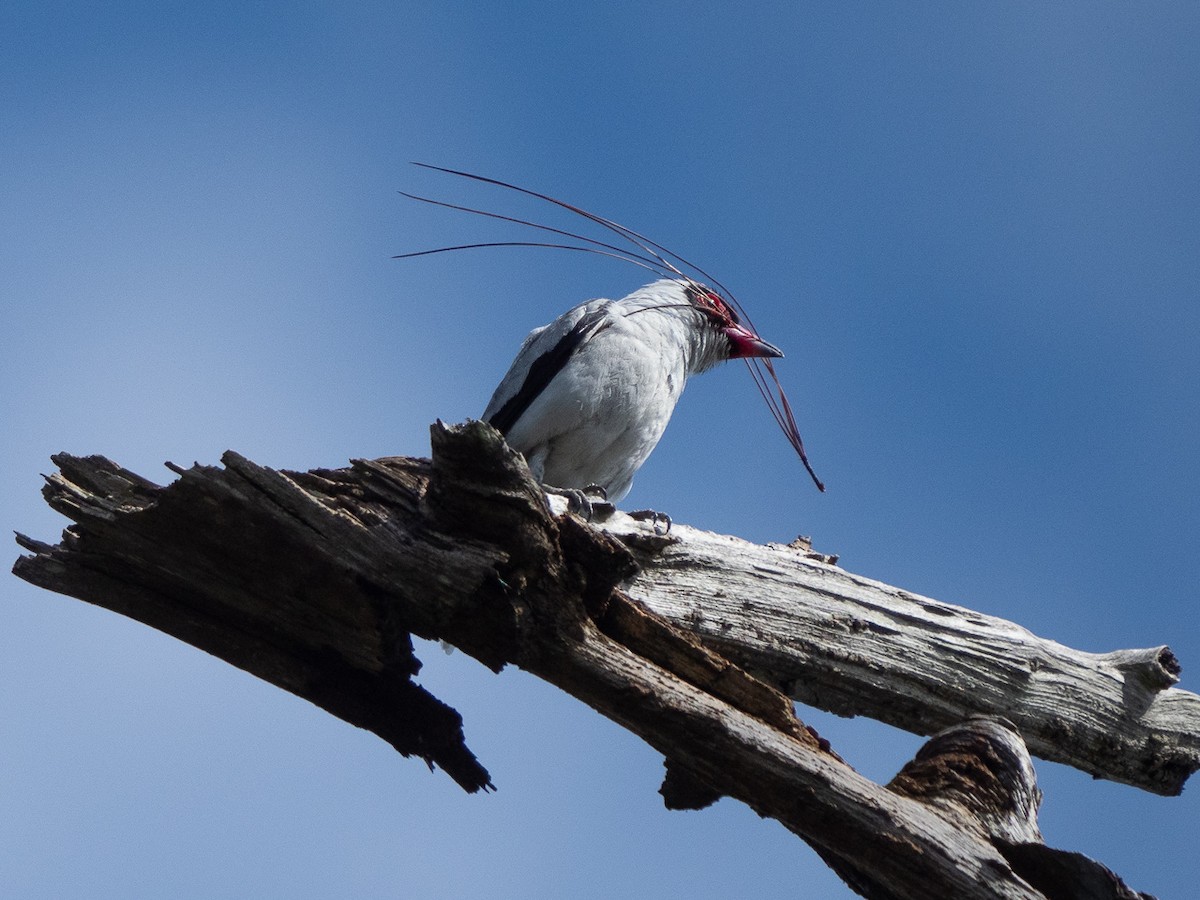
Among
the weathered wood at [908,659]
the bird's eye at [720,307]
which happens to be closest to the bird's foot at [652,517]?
the weathered wood at [908,659]

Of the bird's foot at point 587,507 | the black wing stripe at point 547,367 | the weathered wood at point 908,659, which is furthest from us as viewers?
the black wing stripe at point 547,367

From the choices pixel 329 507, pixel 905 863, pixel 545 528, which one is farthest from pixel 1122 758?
Answer: pixel 329 507

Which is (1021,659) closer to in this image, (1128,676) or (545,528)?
(1128,676)

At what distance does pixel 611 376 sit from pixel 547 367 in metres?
0.65

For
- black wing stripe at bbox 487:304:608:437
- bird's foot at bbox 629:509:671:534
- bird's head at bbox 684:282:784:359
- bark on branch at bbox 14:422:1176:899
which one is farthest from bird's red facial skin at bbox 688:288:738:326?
bark on branch at bbox 14:422:1176:899

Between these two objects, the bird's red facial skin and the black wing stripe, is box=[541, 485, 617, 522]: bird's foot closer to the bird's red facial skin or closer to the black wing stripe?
the black wing stripe

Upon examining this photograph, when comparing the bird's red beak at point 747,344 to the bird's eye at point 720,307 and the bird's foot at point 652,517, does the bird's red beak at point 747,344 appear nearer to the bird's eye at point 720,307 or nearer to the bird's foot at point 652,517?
the bird's eye at point 720,307

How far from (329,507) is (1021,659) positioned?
319cm

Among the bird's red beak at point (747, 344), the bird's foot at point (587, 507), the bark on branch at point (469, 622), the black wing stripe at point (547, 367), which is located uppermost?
the bird's red beak at point (747, 344)

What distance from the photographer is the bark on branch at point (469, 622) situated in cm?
403

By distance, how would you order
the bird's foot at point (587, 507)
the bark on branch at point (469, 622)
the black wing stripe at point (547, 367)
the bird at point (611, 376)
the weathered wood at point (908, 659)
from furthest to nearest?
the black wing stripe at point (547, 367) < the bird at point (611, 376) < the bird's foot at point (587, 507) < the weathered wood at point (908, 659) < the bark on branch at point (469, 622)

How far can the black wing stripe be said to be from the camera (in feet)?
26.3

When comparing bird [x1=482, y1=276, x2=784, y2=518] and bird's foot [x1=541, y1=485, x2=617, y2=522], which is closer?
bird's foot [x1=541, y1=485, x2=617, y2=522]

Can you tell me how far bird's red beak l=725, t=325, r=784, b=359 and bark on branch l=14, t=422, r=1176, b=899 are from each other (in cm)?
452
